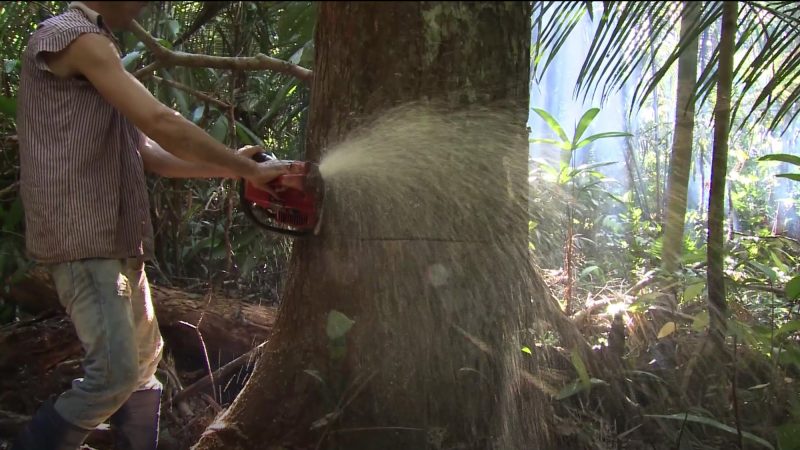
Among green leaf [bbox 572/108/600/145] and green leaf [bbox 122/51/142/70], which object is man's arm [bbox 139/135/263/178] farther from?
green leaf [bbox 572/108/600/145]

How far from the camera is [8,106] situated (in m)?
2.79

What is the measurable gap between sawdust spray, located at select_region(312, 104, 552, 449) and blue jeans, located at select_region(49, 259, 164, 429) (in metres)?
0.58

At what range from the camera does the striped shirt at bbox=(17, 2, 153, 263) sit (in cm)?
156

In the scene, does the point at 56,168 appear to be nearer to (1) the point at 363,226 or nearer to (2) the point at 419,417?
(1) the point at 363,226

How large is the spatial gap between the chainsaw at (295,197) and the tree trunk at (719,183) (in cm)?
156

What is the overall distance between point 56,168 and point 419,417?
3.75 ft

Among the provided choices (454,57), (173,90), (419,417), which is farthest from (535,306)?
(173,90)

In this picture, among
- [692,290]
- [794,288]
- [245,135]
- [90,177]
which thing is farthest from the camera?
[245,135]

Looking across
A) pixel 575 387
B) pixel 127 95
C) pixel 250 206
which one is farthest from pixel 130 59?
pixel 575 387

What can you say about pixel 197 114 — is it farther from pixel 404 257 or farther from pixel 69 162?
pixel 404 257

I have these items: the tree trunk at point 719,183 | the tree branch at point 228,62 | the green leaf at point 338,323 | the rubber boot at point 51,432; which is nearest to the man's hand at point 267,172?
the green leaf at point 338,323

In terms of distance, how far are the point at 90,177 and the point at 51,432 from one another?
72 cm

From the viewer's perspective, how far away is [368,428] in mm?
1730

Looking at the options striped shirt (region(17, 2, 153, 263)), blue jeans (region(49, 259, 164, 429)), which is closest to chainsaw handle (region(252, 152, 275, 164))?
striped shirt (region(17, 2, 153, 263))
